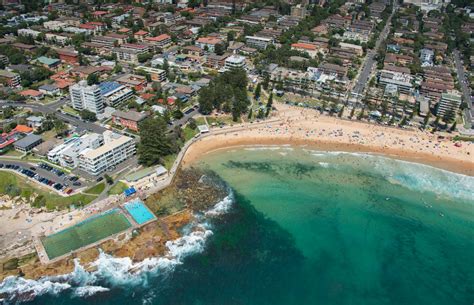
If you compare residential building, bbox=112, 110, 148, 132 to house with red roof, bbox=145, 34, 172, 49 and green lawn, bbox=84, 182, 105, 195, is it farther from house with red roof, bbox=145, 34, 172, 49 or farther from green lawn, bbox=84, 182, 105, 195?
house with red roof, bbox=145, 34, 172, 49

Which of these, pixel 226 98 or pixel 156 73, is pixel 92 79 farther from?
pixel 226 98

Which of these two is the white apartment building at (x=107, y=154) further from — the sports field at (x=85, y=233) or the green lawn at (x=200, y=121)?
the green lawn at (x=200, y=121)

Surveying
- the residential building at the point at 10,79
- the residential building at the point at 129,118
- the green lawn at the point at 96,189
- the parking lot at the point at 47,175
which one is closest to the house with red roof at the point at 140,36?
the residential building at the point at 10,79

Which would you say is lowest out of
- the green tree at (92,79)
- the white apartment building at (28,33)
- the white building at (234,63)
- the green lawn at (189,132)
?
the green lawn at (189,132)

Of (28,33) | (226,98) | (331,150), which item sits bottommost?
(331,150)

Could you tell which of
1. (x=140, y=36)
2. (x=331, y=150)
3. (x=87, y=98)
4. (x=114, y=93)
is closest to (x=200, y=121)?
(x=114, y=93)

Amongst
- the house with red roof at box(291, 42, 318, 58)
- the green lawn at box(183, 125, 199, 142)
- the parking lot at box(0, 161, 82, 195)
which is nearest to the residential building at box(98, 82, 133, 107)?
the green lawn at box(183, 125, 199, 142)

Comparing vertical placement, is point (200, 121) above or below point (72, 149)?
below

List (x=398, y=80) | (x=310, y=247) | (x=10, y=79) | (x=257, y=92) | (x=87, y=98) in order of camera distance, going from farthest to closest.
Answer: (x=398, y=80) → (x=10, y=79) → (x=257, y=92) → (x=87, y=98) → (x=310, y=247)
